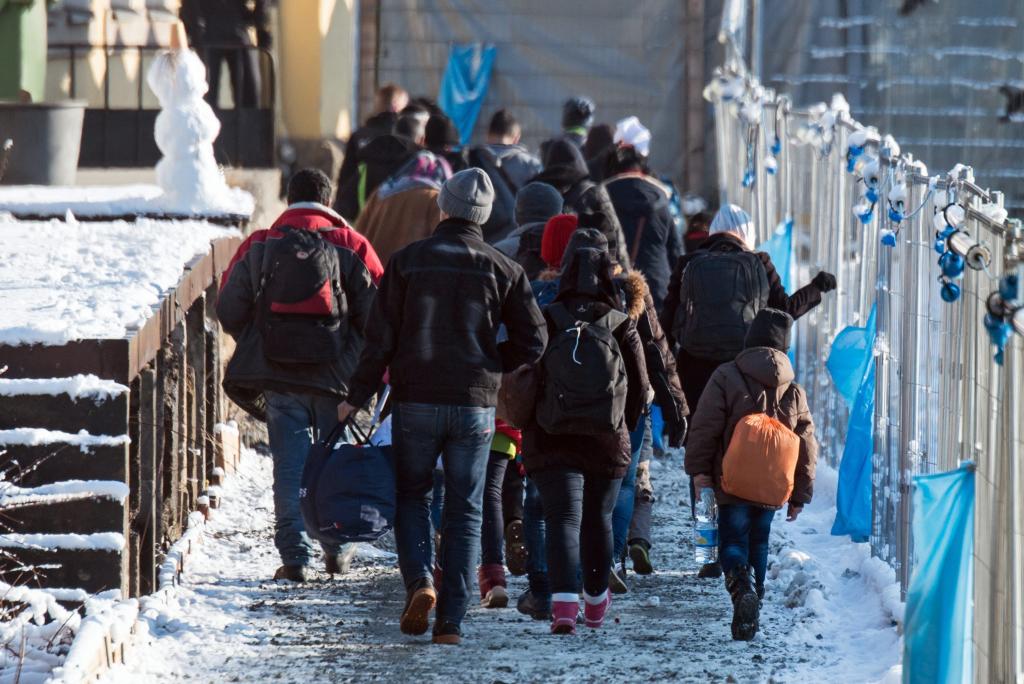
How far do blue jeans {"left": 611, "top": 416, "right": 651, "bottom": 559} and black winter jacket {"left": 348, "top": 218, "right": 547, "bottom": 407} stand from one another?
1004mm

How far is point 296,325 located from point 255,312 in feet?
0.70

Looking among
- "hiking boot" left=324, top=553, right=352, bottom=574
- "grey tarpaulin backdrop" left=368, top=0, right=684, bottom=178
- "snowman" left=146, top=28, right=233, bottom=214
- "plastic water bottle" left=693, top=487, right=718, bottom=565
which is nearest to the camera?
"plastic water bottle" left=693, top=487, right=718, bottom=565

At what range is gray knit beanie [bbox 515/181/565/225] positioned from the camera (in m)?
8.51

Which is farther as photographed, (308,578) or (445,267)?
(308,578)

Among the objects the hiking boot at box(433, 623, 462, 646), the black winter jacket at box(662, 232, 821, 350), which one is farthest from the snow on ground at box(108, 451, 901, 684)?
the black winter jacket at box(662, 232, 821, 350)

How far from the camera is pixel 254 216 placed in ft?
43.6

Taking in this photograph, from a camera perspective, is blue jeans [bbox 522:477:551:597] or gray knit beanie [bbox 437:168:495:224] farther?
blue jeans [bbox 522:477:551:597]

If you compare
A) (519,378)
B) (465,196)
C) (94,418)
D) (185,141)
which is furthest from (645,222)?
(94,418)

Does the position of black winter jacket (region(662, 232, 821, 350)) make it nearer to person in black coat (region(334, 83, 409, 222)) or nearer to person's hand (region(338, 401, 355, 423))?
person's hand (region(338, 401, 355, 423))

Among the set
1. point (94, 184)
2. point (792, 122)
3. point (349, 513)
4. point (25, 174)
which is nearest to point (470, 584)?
point (349, 513)

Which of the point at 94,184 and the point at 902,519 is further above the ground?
the point at 94,184

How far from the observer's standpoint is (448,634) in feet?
22.6

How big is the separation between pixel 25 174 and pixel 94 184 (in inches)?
81.0

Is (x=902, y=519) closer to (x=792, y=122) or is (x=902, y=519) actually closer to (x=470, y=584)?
(x=470, y=584)
